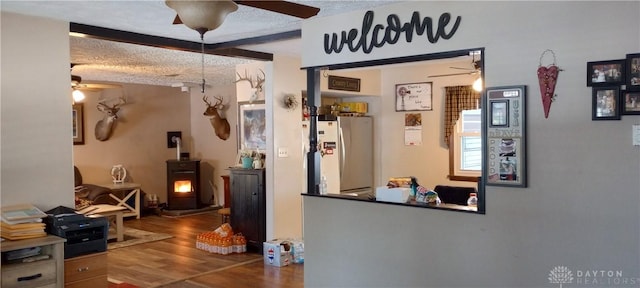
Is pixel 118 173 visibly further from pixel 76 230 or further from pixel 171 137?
pixel 76 230

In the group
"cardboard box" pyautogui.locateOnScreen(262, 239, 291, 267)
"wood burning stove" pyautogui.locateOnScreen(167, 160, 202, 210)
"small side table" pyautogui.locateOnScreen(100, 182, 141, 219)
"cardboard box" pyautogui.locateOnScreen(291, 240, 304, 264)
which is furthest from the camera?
"wood burning stove" pyautogui.locateOnScreen(167, 160, 202, 210)

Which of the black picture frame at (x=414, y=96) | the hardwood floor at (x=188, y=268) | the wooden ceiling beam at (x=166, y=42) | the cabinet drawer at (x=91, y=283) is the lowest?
the hardwood floor at (x=188, y=268)

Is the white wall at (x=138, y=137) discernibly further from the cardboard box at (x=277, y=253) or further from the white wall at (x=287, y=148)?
the cardboard box at (x=277, y=253)

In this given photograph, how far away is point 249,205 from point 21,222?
8.87 ft

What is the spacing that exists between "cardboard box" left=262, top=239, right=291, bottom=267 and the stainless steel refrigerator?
1.10 m

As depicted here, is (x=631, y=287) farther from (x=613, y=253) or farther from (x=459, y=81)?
(x=459, y=81)

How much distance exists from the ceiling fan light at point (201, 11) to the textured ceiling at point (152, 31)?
1.32m

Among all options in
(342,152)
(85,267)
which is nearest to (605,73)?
(85,267)

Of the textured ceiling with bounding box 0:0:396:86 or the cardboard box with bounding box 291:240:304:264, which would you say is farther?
the cardboard box with bounding box 291:240:304:264

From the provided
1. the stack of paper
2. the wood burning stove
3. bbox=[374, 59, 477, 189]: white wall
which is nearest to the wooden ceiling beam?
the stack of paper

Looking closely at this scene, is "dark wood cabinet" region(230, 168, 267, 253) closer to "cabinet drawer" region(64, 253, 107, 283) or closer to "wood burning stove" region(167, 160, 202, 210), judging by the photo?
"cabinet drawer" region(64, 253, 107, 283)

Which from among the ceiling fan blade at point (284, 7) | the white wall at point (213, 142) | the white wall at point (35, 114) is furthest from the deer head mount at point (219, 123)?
the ceiling fan blade at point (284, 7)

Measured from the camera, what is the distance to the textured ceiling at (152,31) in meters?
3.65

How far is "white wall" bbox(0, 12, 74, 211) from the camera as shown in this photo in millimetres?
3766
